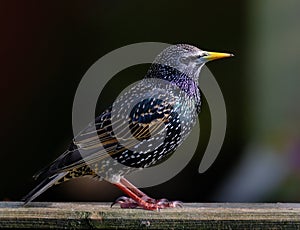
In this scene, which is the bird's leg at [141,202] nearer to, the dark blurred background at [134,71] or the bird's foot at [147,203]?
the bird's foot at [147,203]

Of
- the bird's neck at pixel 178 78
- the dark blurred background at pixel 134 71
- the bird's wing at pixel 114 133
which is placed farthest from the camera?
the dark blurred background at pixel 134 71

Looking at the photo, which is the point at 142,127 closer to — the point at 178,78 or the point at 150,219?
the point at 178,78

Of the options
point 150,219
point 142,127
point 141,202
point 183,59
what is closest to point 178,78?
point 183,59

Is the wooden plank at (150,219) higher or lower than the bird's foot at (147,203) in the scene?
higher

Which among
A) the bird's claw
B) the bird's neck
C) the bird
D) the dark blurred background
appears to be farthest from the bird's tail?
the dark blurred background

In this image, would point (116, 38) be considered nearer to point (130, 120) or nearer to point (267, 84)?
point (267, 84)

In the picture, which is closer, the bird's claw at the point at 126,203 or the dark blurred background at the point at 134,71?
the bird's claw at the point at 126,203

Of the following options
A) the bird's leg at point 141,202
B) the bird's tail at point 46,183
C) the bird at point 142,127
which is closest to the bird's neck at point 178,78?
the bird at point 142,127
